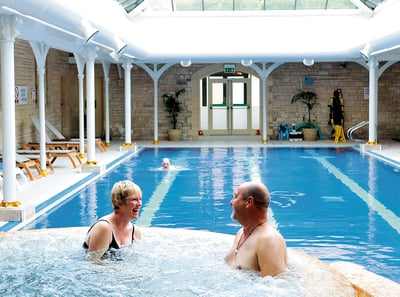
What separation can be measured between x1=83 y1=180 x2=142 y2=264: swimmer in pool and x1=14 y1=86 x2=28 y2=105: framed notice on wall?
12.0 m

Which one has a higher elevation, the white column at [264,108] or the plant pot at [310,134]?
the white column at [264,108]

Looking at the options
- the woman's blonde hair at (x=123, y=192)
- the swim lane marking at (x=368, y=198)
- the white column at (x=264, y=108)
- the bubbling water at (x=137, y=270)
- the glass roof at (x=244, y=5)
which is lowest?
the swim lane marking at (x=368, y=198)

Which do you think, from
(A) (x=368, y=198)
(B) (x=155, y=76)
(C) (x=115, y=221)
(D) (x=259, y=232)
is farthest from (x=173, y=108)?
(D) (x=259, y=232)

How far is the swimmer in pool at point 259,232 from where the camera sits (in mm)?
4059

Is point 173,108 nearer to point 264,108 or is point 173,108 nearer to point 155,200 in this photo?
point 264,108

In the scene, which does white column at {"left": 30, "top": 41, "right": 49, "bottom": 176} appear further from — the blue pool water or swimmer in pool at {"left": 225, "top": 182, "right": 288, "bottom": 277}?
swimmer in pool at {"left": 225, "top": 182, "right": 288, "bottom": 277}

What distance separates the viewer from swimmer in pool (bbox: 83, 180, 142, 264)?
4.61 metres

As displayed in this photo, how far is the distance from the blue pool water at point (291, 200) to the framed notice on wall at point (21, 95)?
2882mm

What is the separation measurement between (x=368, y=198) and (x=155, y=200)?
10.5ft

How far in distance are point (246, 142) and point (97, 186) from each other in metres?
10.4

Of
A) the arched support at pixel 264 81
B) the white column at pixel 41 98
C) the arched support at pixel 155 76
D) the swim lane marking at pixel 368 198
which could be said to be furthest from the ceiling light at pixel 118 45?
the arched support at pixel 264 81

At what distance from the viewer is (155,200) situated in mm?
10531

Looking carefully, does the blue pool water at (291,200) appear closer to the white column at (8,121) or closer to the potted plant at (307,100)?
the white column at (8,121)

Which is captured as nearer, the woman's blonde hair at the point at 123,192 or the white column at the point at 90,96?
the woman's blonde hair at the point at 123,192
